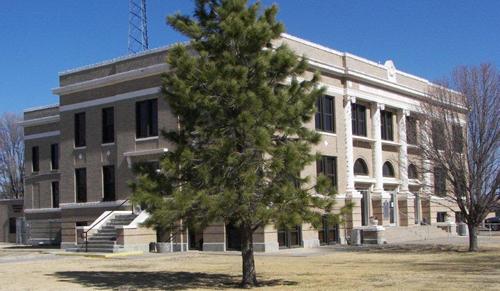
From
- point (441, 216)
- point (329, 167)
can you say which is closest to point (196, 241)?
point (329, 167)

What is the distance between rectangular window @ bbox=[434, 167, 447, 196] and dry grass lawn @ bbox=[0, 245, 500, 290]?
3.44 meters

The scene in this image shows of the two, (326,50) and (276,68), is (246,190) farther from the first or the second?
(326,50)

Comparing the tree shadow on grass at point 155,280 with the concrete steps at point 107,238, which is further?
the concrete steps at point 107,238

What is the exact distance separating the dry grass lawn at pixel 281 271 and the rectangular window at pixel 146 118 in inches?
303

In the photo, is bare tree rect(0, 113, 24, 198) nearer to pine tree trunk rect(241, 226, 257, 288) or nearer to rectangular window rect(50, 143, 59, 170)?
rectangular window rect(50, 143, 59, 170)

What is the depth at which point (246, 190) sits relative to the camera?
17.0m

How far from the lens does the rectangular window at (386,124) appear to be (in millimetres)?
43594

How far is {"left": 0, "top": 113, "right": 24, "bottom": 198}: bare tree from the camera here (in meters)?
75.9

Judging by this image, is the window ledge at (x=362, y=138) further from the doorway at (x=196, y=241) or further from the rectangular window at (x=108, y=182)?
the rectangular window at (x=108, y=182)

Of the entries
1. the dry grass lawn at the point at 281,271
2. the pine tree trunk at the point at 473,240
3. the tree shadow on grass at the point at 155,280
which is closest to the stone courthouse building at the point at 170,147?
the pine tree trunk at the point at 473,240

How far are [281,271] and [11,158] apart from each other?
61197 millimetres

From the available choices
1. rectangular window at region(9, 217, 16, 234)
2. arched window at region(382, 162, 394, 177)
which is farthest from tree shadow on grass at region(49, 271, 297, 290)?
→ rectangular window at region(9, 217, 16, 234)

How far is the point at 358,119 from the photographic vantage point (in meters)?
40.8

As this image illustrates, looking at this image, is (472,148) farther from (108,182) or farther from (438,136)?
(108,182)
